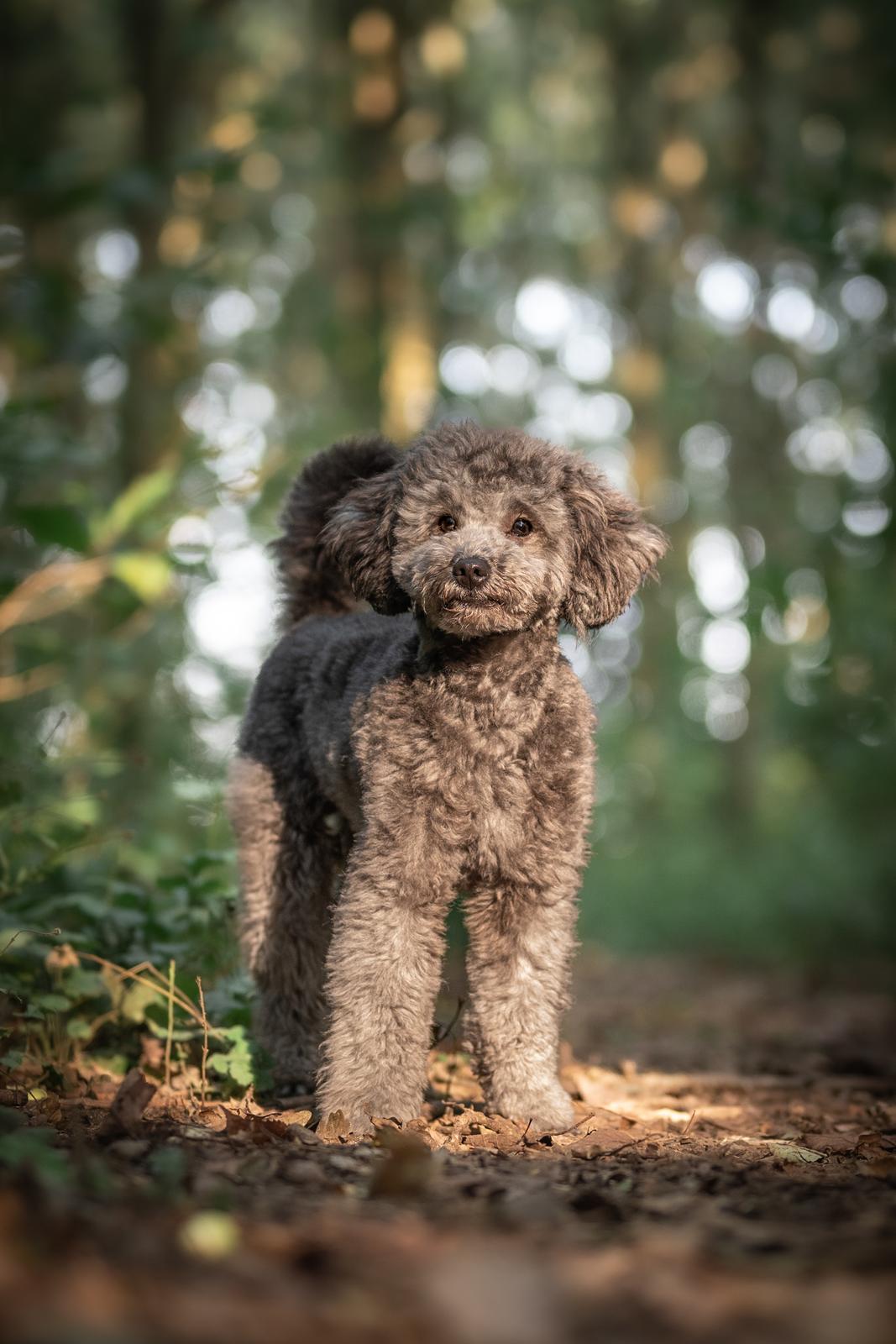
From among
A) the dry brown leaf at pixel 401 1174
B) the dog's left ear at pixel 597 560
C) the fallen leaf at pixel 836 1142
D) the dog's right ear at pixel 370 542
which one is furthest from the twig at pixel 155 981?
the fallen leaf at pixel 836 1142

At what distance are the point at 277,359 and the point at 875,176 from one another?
52.6ft

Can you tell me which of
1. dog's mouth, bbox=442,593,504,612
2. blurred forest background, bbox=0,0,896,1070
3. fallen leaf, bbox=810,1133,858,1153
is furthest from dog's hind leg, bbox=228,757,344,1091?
fallen leaf, bbox=810,1133,858,1153

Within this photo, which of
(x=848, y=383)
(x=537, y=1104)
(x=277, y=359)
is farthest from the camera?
(x=277, y=359)

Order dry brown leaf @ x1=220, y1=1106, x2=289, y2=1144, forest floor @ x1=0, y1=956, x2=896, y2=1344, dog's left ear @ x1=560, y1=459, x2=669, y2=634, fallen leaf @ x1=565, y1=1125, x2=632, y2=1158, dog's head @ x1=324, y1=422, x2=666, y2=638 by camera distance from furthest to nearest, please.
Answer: dog's left ear @ x1=560, y1=459, x2=669, y2=634
dog's head @ x1=324, y1=422, x2=666, y2=638
fallen leaf @ x1=565, y1=1125, x2=632, y2=1158
dry brown leaf @ x1=220, y1=1106, x2=289, y2=1144
forest floor @ x1=0, y1=956, x2=896, y2=1344

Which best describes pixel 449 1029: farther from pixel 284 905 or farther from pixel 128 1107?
pixel 128 1107

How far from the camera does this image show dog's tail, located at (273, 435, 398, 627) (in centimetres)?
553

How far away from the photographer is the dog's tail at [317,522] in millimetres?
5527

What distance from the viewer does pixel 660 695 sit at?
19875 millimetres

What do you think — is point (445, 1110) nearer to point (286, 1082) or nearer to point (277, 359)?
point (286, 1082)

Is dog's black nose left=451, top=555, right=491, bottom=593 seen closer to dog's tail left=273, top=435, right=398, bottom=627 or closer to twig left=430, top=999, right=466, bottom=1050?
dog's tail left=273, top=435, right=398, bottom=627

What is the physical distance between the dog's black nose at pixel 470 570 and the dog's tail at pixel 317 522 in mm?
1213

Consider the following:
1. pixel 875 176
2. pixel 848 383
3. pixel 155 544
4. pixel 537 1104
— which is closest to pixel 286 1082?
pixel 537 1104

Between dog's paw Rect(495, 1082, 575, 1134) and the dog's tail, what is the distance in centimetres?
224

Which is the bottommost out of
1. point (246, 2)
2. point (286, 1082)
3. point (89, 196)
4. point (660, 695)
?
point (286, 1082)
